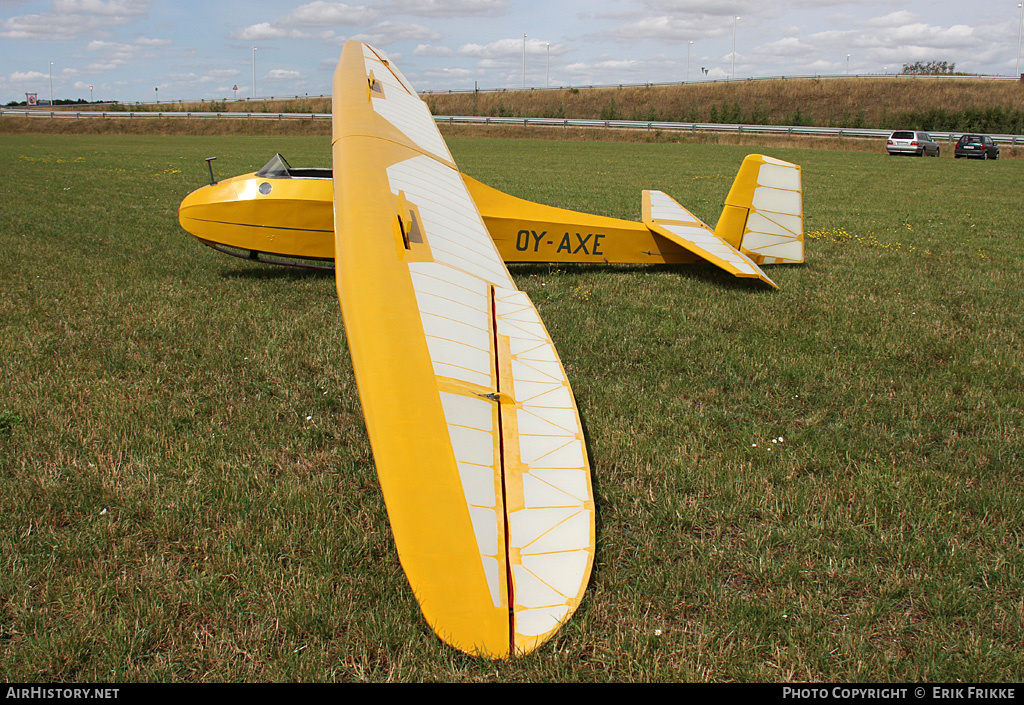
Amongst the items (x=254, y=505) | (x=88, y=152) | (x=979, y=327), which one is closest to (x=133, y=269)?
(x=254, y=505)

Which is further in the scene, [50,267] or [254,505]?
[50,267]

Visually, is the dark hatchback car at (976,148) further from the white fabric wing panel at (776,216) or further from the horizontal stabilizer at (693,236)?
the horizontal stabilizer at (693,236)

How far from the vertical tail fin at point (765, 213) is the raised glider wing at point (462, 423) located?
5445mm

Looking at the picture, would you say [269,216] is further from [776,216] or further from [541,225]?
[776,216]

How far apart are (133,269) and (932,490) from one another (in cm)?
930

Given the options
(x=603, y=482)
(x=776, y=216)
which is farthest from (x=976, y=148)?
(x=603, y=482)

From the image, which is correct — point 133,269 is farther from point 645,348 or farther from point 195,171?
point 195,171

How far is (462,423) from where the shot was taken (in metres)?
2.78

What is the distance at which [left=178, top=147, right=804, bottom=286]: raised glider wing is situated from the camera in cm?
802

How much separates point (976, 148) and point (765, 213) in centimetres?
3581

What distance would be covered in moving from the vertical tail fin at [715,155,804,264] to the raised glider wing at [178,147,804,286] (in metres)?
0.01

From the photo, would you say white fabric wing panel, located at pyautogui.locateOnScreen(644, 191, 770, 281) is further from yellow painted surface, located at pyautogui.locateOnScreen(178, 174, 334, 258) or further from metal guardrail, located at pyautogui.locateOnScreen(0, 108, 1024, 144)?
metal guardrail, located at pyautogui.locateOnScreen(0, 108, 1024, 144)

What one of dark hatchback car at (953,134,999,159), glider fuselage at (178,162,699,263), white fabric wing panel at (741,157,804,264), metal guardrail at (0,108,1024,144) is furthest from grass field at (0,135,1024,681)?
metal guardrail at (0,108,1024,144)

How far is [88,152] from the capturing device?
28594mm
